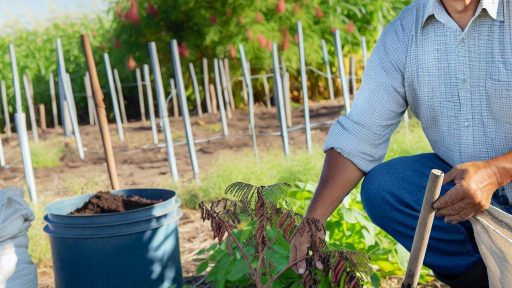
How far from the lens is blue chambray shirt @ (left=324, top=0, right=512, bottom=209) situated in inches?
88.0

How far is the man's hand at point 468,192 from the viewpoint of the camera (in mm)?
1899

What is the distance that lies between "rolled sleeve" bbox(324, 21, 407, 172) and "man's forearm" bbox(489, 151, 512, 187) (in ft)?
1.33

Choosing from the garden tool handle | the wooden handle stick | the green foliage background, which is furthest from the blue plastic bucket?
the green foliage background

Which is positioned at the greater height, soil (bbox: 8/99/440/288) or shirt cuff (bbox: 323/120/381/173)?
shirt cuff (bbox: 323/120/381/173)

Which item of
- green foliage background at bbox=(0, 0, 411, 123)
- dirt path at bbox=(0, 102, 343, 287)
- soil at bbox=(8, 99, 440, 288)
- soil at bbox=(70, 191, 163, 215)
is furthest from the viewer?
green foliage background at bbox=(0, 0, 411, 123)

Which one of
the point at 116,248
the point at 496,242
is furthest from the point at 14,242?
the point at 496,242

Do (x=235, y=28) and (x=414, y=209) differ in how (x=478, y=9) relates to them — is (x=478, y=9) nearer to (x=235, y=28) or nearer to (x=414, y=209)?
(x=414, y=209)

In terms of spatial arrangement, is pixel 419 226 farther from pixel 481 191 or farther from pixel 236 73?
pixel 236 73

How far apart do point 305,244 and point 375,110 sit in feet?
1.99

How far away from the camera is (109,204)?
2865 mm

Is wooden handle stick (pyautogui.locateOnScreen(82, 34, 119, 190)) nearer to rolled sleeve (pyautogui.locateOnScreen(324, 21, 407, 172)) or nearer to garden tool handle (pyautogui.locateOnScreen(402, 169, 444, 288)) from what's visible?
rolled sleeve (pyautogui.locateOnScreen(324, 21, 407, 172))

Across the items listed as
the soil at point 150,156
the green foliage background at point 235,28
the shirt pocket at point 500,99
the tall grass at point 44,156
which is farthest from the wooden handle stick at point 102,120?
the green foliage background at point 235,28

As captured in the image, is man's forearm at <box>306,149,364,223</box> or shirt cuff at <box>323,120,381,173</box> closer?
man's forearm at <box>306,149,364,223</box>

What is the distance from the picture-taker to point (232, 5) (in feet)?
28.8
